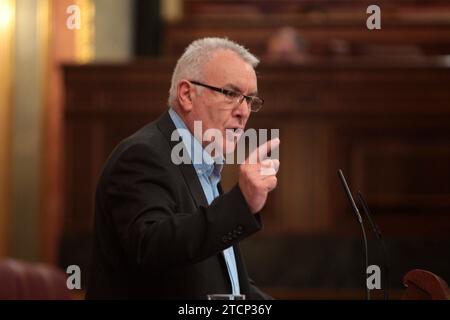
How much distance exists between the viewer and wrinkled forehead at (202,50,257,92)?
214 centimetres

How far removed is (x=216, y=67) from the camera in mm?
2162

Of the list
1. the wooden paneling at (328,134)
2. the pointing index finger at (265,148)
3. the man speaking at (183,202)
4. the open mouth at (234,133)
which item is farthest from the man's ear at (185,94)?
the wooden paneling at (328,134)

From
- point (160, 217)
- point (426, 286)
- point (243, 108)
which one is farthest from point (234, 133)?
point (426, 286)

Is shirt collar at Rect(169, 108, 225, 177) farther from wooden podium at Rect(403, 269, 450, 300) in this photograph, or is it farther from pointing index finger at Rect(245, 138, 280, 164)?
wooden podium at Rect(403, 269, 450, 300)

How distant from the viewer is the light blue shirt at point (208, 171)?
2.18 m

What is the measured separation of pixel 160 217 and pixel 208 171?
0.33 metres

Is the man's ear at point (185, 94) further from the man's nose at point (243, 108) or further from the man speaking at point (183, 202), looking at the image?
the man's nose at point (243, 108)

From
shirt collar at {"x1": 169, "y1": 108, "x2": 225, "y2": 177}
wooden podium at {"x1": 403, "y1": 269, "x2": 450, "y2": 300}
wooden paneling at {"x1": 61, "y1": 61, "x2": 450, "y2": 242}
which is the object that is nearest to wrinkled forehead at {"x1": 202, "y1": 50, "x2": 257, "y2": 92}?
shirt collar at {"x1": 169, "y1": 108, "x2": 225, "y2": 177}

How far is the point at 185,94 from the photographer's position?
7.23 feet

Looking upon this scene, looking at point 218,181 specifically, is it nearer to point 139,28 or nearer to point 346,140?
point 346,140

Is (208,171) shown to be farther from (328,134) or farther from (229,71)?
(328,134)

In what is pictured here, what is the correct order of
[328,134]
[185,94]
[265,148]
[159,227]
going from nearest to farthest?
[265,148] < [159,227] < [185,94] < [328,134]

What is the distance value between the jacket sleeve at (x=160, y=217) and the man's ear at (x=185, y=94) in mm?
157

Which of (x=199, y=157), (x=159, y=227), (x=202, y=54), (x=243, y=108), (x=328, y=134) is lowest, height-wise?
(x=328, y=134)
